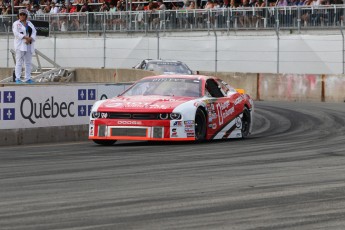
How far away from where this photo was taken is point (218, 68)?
1464 inches

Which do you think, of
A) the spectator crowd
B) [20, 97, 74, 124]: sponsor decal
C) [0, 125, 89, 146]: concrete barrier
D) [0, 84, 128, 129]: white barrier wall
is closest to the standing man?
[0, 84, 128, 129]: white barrier wall

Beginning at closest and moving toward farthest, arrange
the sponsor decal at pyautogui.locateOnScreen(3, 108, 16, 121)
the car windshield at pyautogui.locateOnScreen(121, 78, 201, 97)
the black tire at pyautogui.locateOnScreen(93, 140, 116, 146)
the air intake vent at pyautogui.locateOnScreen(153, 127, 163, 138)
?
1. the air intake vent at pyautogui.locateOnScreen(153, 127, 163, 138)
2. the black tire at pyautogui.locateOnScreen(93, 140, 116, 146)
3. the sponsor decal at pyautogui.locateOnScreen(3, 108, 16, 121)
4. the car windshield at pyautogui.locateOnScreen(121, 78, 201, 97)

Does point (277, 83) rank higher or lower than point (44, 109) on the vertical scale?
lower

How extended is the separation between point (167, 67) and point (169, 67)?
198 millimetres

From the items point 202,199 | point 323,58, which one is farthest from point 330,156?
point 323,58

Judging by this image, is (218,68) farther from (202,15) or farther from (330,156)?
(330,156)

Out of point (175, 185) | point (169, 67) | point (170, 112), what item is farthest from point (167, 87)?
point (169, 67)

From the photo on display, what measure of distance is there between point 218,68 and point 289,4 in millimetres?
3416

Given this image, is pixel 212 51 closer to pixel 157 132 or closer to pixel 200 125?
pixel 200 125

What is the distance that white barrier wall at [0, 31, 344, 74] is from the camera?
1361 inches

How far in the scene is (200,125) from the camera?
56.3ft

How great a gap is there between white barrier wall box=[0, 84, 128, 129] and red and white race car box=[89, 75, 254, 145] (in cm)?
116

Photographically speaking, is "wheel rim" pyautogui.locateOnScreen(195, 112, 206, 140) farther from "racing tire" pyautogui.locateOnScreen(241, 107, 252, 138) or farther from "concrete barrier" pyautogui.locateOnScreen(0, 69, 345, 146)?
"concrete barrier" pyautogui.locateOnScreen(0, 69, 345, 146)

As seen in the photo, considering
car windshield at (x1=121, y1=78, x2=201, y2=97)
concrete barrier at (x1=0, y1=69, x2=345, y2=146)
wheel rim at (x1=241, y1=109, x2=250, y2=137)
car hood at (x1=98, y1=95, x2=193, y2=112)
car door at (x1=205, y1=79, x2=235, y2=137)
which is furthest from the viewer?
concrete barrier at (x1=0, y1=69, x2=345, y2=146)
